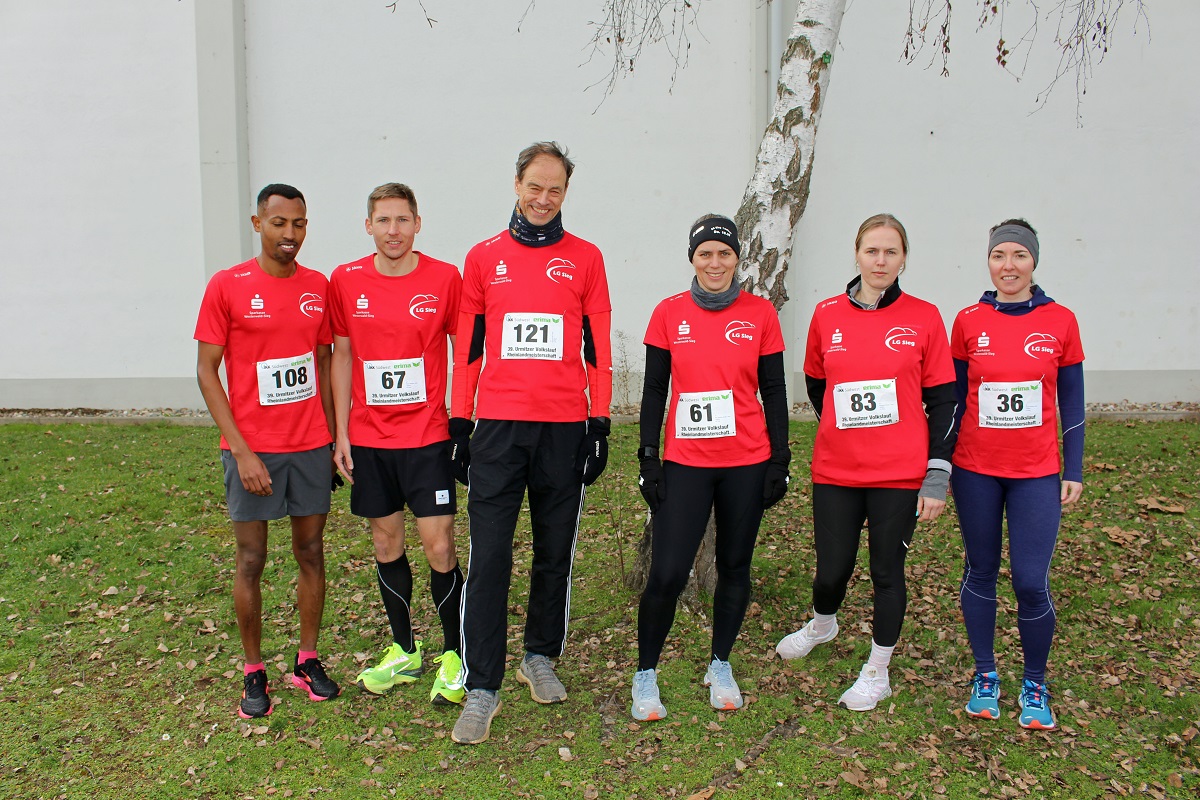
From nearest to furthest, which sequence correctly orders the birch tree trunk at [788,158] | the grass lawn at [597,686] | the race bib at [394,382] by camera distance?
the grass lawn at [597,686] < the race bib at [394,382] < the birch tree trunk at [788,158]

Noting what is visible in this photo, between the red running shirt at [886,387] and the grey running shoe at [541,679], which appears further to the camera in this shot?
the grey running shoe at [541,679]

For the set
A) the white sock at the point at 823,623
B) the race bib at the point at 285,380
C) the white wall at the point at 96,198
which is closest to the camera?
the race bib at the point at 285,380

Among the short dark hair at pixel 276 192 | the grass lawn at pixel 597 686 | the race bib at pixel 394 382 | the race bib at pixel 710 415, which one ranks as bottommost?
the grass lawn at pixel 597 686

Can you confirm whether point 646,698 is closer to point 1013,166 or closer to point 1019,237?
point 1019,237

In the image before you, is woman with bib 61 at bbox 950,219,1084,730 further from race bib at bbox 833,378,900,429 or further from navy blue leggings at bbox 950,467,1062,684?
race bib at bbox 833,378,900,429

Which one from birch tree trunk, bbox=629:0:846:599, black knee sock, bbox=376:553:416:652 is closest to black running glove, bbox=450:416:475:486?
black knee sock, bbox=376:553:416:652

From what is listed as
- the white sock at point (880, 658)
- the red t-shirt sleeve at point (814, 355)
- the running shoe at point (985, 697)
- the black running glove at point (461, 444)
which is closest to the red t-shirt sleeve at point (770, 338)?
the red t-shirt sleeve at point (814, 355)

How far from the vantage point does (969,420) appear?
3336mm

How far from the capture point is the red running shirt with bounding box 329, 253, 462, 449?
340 cm

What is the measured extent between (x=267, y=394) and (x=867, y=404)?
2.38m

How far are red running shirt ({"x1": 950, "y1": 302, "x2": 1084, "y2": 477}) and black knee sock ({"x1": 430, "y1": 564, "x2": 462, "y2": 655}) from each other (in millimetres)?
2204

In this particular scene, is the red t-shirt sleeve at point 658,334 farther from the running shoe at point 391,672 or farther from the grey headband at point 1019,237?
the running shoe at point 391,672

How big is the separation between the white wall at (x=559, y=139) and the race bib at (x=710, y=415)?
5.84m

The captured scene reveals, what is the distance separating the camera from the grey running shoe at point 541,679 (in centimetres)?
352
